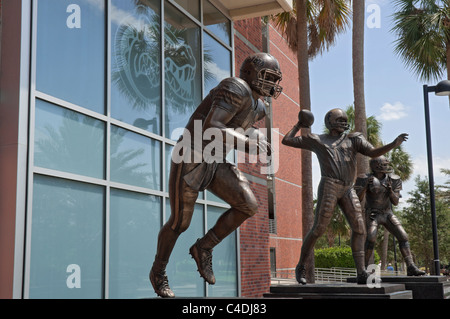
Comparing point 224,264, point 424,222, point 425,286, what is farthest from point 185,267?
point 424,222

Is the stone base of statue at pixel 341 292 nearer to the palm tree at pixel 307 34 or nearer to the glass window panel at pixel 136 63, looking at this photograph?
the glass window panel at pixel 136 63

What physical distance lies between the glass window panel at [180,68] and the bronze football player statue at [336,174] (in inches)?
105

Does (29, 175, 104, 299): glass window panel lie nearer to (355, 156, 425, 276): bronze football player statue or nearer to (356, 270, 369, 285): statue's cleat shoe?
(356, 270, 369, 285): statue's cleat shoe

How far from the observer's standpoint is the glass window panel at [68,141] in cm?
610

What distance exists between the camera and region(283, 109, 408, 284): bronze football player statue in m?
7.07

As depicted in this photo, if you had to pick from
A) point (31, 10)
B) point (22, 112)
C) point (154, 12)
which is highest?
point (154, 12)

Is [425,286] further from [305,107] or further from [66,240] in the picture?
[305,107]

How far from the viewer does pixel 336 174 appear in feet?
23.4

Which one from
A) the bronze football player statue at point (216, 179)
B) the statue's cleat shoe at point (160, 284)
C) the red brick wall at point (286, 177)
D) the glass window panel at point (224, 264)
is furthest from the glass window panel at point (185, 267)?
the red brick wall at point (286, 177)

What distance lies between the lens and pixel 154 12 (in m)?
8.88
